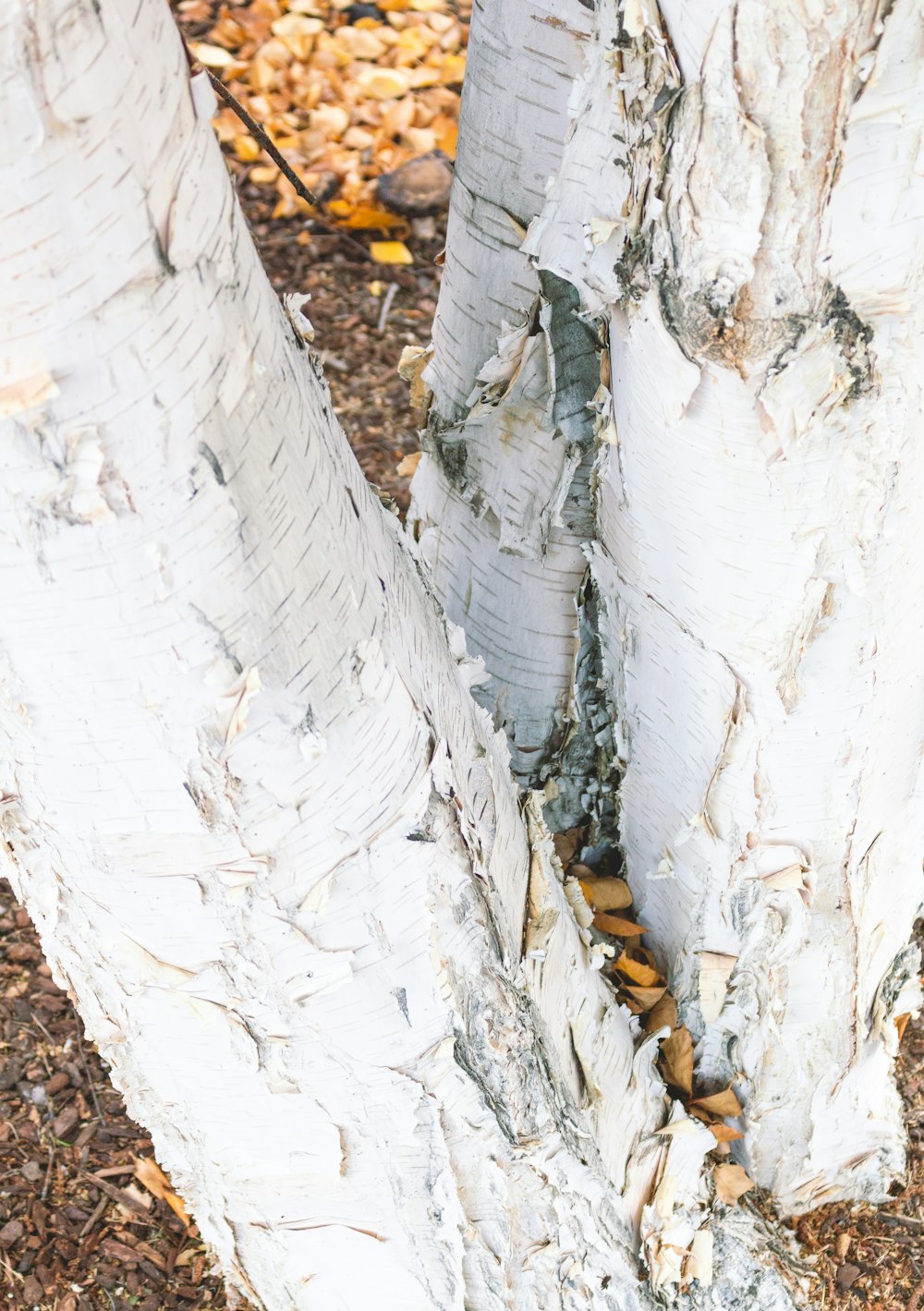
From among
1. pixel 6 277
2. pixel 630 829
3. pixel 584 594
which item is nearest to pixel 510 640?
pixel 584 594

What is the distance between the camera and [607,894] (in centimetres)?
139

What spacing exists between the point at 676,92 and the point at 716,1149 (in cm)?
114

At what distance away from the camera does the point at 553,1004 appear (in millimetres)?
1114

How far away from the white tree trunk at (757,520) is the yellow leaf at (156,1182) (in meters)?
0.73

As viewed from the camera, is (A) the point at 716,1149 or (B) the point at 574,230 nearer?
(B) the point at 574,230

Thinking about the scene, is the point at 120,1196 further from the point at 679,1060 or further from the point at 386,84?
the point at 386,84

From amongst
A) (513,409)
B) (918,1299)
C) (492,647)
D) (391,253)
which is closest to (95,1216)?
(492,647)

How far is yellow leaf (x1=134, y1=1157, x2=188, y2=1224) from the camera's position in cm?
153

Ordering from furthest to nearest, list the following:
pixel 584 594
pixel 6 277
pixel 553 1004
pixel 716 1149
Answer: pixel 716 1149
pixel 584 594
pixel 553 1004
pixel 6 277

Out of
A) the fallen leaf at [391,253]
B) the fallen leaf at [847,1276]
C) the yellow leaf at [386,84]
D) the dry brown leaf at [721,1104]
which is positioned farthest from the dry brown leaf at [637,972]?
the yellow leaf at [386,84]

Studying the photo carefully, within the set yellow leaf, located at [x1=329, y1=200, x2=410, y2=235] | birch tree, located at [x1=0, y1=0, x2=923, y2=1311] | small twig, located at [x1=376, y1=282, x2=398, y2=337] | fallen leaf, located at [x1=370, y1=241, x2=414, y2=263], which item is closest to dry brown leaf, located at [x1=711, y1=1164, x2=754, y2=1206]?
birch tree, located at [x1=0, y1=0, x2=923, y2=1311]

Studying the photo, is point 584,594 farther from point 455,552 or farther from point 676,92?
point 676,92

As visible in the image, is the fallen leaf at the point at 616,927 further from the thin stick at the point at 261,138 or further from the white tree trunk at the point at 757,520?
the thin stick at the point at 261,138

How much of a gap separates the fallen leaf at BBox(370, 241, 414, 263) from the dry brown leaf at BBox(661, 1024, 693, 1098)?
2.30 meters
